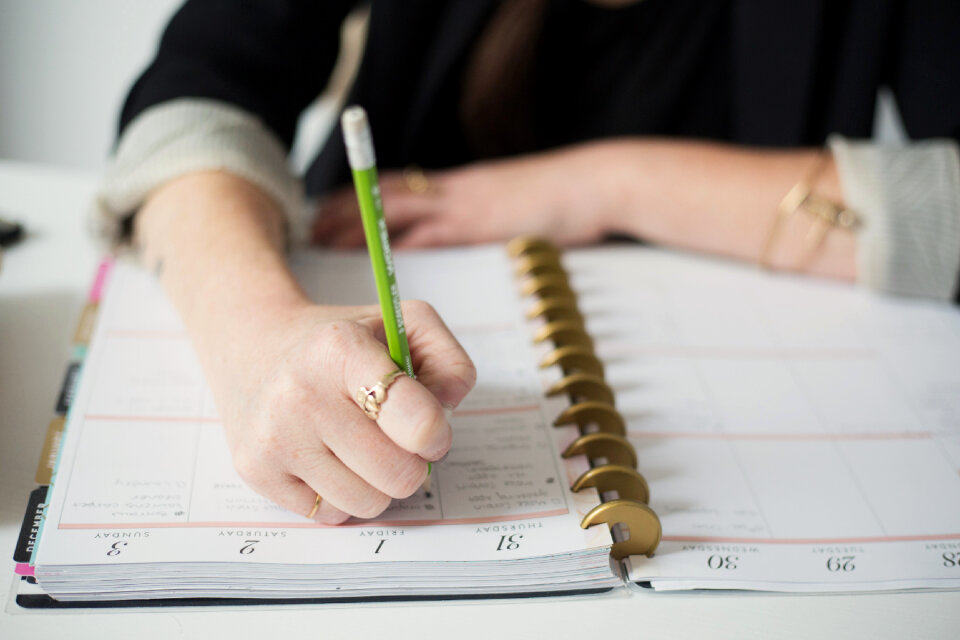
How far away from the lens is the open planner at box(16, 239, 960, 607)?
45 centimetres

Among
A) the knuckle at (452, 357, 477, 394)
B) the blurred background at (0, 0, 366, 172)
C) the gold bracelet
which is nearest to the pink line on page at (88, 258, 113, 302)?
the knuckle at (452, 357, 477, 394)

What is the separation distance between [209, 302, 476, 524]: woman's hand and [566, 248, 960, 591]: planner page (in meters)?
0.17

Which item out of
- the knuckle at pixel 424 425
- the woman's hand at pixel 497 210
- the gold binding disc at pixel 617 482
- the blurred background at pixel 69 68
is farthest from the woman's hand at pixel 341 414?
the blurred background at pixel 69 68

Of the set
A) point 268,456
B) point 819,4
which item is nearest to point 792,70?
point 819,4

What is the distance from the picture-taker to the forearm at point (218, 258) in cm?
53

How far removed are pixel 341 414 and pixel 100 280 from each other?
41 centimetres

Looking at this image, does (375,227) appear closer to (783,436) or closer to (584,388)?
(584,388)

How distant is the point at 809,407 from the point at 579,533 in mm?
258

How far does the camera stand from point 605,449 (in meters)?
0.53

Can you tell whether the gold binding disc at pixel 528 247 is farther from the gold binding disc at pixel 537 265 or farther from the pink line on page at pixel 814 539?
the pink line on page at pixel 814 539

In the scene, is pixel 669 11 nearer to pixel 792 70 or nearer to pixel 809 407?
pixel 792 70

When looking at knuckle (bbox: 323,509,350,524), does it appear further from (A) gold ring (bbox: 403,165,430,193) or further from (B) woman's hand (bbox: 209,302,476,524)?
(A) gold ring (bbox: 403,165,430,193)

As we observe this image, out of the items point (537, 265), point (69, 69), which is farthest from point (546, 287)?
point (69, 69)

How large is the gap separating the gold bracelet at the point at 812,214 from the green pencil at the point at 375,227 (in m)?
0.48
